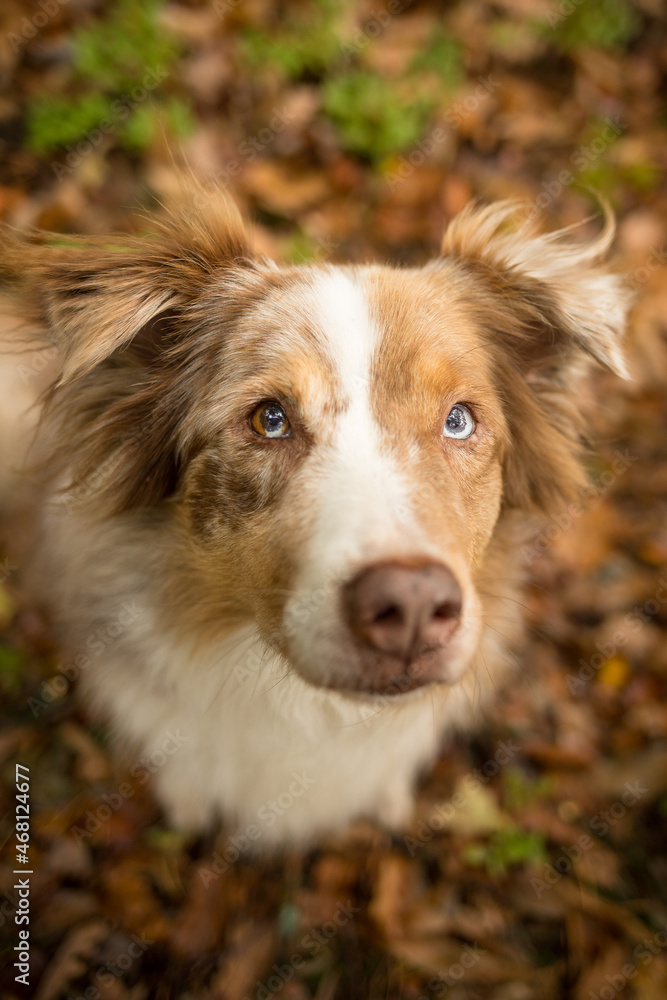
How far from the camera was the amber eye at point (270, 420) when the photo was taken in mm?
2264

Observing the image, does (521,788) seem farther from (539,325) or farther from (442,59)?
(442,59)

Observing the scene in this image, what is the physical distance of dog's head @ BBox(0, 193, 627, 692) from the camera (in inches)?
74.2

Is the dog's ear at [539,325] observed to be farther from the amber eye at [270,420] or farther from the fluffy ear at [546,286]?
→ the amber eye at [270,420]

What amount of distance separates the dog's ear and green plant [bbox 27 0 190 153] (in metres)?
2.76

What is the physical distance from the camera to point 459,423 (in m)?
2.41

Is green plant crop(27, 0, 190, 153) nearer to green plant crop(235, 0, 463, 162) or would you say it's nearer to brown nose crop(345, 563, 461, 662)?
green plant crop(235, 0, 463, 162)

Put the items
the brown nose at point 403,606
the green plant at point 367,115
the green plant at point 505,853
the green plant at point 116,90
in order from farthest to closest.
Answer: the green plant at point 367,115
the green plant at point 116,90
the green plant at point 505,853
the brown nose at point 403,606

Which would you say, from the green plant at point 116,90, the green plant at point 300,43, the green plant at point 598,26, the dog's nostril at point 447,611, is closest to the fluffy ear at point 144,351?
the dog's nostril at point 447,611

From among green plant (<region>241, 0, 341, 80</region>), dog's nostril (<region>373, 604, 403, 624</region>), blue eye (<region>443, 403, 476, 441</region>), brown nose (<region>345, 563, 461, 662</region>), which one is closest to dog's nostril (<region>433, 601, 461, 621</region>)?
brown nose (<region>345, 563, 461, 662</region>)

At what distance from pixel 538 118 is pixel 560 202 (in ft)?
2.52

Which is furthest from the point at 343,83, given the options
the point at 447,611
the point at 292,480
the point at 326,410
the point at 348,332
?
the point at 447,611

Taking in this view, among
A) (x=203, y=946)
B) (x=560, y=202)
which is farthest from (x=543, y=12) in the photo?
(x=203, y=946)

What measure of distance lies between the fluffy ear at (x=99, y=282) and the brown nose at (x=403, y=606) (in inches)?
48.3

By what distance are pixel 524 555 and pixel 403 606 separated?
6.48 ft
